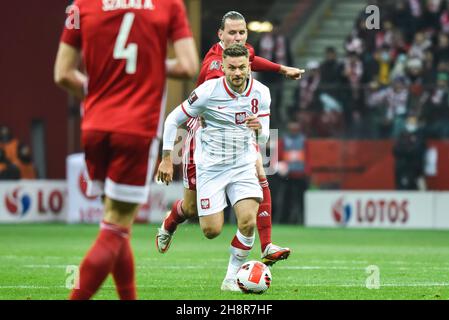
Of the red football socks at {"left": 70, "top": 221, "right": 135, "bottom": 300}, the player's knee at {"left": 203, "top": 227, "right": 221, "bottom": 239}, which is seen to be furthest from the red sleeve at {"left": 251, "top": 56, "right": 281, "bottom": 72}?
the red football socks at {"left": 70, "top": 221, "right": 135, "bottom": 300}

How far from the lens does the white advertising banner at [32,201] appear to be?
22797 mm

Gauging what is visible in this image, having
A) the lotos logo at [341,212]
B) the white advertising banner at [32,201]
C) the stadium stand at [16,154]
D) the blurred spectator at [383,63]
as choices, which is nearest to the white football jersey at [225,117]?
the lotos logo at [341,212]

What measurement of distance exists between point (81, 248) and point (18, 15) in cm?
1329

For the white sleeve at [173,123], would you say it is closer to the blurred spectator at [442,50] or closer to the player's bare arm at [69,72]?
the player's bare arm at [69,72]

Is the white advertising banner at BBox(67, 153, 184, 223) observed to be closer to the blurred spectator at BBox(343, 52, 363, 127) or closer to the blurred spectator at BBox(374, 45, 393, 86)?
the blurred spectator at BBox(343, 52, 363, 127)

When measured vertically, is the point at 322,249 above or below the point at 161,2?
below

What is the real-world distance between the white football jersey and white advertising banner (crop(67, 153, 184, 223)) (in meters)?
12.6

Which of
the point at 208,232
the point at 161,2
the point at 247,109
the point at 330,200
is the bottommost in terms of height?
the point at 330,200

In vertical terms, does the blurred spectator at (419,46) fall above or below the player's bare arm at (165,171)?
above

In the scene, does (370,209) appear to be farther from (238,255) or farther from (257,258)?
(238,255)

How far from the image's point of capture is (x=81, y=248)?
15.6m

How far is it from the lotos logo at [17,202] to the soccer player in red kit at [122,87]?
16215 mm
